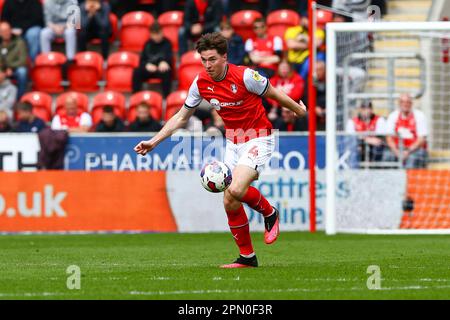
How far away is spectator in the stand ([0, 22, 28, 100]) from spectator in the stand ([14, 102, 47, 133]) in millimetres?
1930

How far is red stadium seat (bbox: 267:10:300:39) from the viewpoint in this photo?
74.9 ft

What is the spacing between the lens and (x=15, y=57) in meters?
22.7

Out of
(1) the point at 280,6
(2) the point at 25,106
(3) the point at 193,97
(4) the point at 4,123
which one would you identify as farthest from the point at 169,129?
(1) the point at 280,6

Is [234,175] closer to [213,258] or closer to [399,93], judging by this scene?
[213,258]

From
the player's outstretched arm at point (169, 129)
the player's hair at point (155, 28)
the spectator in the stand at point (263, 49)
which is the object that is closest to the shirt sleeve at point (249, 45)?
the spectator in the stand at point (263, 49)

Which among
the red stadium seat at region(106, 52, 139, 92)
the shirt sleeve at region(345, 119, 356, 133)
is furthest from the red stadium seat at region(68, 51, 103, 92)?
the shirt sleeve at region(345, 119, 356, 133)

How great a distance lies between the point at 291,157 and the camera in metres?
19.1

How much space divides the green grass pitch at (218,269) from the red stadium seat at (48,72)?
650 cm

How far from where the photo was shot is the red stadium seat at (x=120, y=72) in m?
23.0

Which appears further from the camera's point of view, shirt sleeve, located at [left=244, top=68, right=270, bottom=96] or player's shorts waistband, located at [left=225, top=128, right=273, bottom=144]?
player's shorts waistband, located at [left=225, top=128, right=273, bottom=144]

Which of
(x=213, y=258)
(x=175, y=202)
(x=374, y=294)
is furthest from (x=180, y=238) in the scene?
(x=374, y=294)

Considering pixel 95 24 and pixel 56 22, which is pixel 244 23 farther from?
pixel 56 22

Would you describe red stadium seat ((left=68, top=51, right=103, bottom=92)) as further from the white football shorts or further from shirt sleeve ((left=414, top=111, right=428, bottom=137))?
the white football shorts

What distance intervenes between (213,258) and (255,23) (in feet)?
31.1
